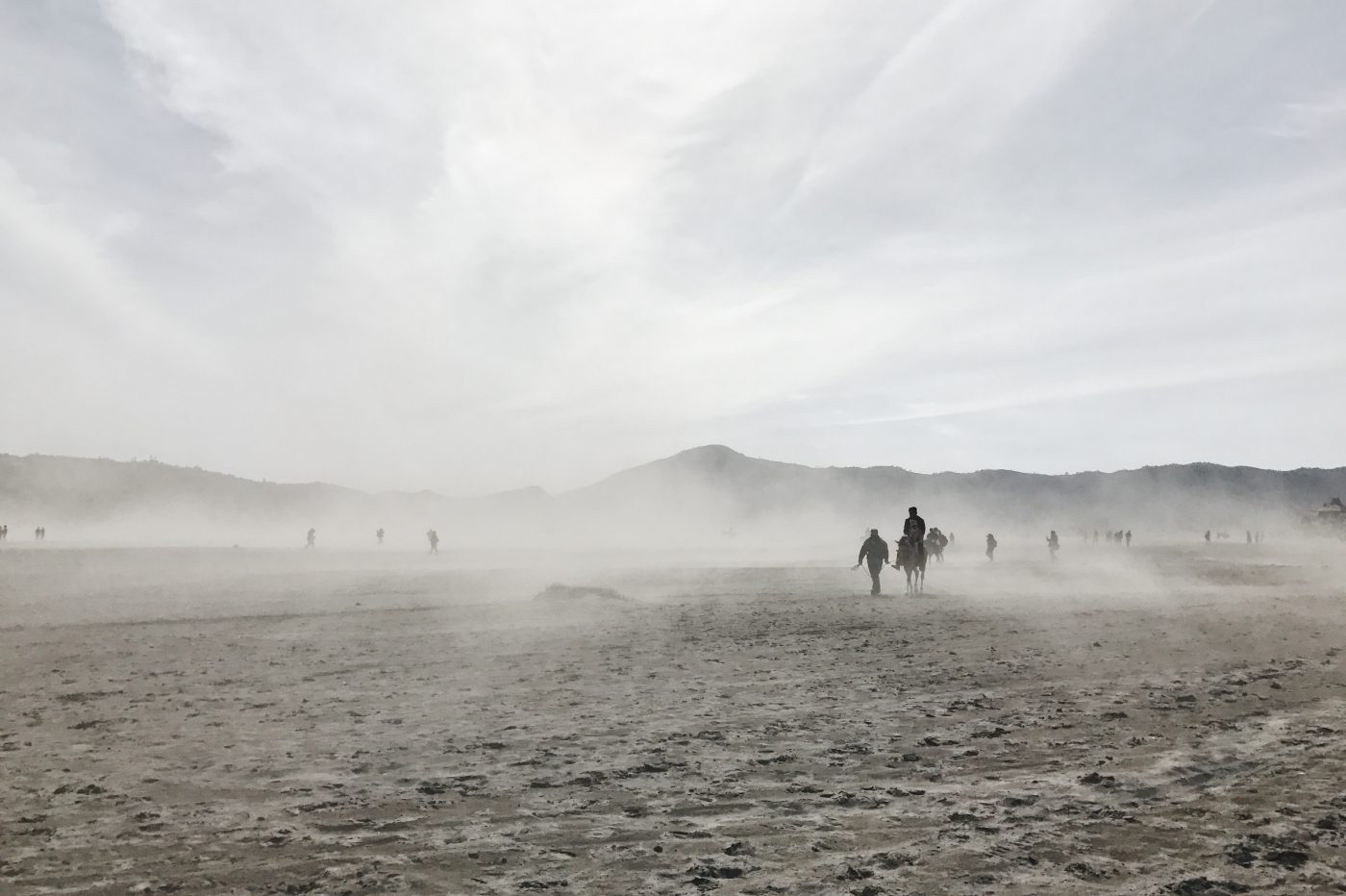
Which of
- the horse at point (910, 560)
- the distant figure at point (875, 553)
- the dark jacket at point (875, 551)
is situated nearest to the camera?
the horse at point (910, 560)

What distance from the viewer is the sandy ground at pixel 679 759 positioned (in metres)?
5.29

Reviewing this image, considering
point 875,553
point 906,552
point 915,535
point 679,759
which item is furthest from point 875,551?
point 679,759

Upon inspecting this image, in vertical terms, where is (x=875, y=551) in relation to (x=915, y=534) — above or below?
below

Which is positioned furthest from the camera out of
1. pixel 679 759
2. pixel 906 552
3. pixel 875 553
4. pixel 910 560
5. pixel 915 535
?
pixel 875 553

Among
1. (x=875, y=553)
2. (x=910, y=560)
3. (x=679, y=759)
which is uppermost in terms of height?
(x=875, y=553)

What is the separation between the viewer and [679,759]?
311 inches

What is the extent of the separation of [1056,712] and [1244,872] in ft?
15.7

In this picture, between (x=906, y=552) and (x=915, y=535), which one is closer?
(x=906, y=552)

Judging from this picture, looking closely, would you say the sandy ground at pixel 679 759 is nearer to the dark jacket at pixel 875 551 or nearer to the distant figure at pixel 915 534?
the distant figure at pixel 915 534

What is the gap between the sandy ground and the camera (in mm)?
5285

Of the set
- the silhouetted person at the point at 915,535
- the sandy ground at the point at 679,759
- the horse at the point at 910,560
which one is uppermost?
the silhouetted person at the point at 915,535

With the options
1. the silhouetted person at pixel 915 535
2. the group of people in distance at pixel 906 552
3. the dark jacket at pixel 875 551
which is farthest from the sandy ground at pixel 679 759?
the dark jacket at pixel 875 551

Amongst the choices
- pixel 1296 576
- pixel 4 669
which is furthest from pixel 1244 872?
pixel 1296 576

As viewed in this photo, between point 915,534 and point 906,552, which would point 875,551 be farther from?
point 915,534
